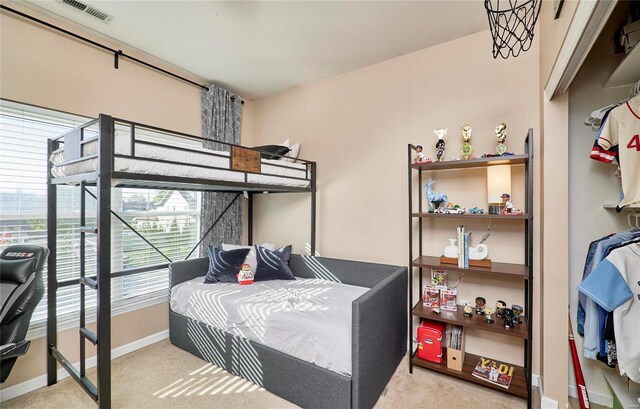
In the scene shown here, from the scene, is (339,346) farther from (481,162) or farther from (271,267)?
(481,162)

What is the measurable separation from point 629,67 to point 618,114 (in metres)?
0.26

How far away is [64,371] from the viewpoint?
84.7 inches

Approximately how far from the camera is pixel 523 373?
6.57 ft

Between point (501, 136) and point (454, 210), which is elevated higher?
point (501, 136)

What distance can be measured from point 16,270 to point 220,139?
6.67 ft

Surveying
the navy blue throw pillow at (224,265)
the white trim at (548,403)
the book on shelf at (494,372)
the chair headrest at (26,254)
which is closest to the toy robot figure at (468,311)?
the book on shelf at (494,372)

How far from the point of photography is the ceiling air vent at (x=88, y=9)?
6.40ft

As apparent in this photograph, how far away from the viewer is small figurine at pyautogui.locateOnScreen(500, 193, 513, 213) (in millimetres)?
1964

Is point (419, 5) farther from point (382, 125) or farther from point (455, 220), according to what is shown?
point (455, 220)

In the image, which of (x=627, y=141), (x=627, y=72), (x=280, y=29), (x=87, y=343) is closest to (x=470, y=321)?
(x=627, y=141)

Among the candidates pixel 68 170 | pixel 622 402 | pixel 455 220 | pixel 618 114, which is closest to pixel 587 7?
pixel 618 114

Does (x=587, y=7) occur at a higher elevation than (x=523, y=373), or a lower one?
higher

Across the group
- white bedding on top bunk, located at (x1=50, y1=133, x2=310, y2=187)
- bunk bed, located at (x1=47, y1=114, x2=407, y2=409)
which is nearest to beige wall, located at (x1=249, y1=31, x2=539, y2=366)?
bunk bed, located at (x1=47, y1=114, x2=407, y2=409)

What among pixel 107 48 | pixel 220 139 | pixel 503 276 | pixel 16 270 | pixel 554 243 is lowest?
pixel 503 276
